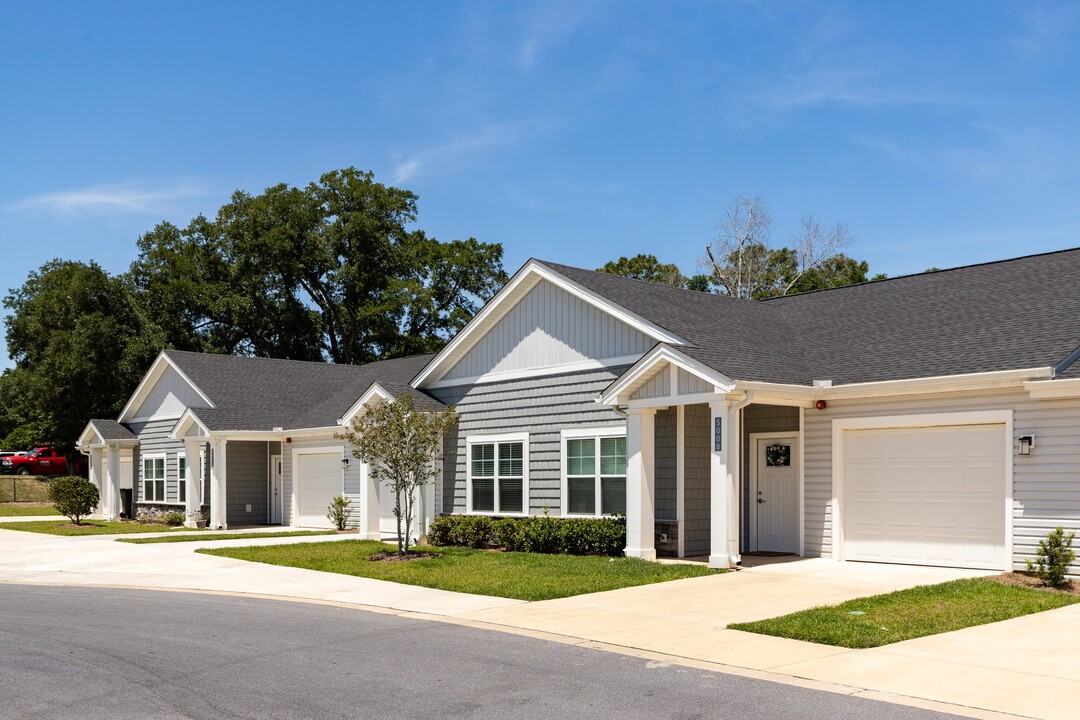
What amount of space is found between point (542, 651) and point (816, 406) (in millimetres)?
9100

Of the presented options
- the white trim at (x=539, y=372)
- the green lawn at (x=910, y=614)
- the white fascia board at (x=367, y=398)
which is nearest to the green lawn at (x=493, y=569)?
the green lawn at (x=910, y=614)

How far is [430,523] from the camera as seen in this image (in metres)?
23.0

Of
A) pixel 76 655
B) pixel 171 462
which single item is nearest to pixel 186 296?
pixel 171 462

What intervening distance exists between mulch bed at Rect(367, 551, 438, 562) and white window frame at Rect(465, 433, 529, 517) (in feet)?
7.56

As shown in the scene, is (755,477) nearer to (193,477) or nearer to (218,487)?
(218,487)

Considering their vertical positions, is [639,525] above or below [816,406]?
below

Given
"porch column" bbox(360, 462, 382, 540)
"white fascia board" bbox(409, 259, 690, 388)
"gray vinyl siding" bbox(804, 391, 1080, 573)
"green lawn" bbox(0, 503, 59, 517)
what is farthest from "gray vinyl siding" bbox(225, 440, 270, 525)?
"gray vinyl siding" bbox(804, 391, 1080, 573)

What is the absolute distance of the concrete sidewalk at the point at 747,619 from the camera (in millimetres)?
8484

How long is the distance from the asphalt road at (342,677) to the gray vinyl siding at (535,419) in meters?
8.29

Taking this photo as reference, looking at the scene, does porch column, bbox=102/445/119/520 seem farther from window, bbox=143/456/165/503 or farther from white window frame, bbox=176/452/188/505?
white window frame, bbox=176/452/188/505

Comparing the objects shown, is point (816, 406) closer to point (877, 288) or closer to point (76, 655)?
point (877, 288)

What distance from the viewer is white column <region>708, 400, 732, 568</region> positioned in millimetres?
16406

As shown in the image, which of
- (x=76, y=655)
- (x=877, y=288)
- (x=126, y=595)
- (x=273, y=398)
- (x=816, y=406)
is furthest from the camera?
(x=273, y=398)

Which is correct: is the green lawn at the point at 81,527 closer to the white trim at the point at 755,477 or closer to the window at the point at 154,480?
the window at the point at 154,480
